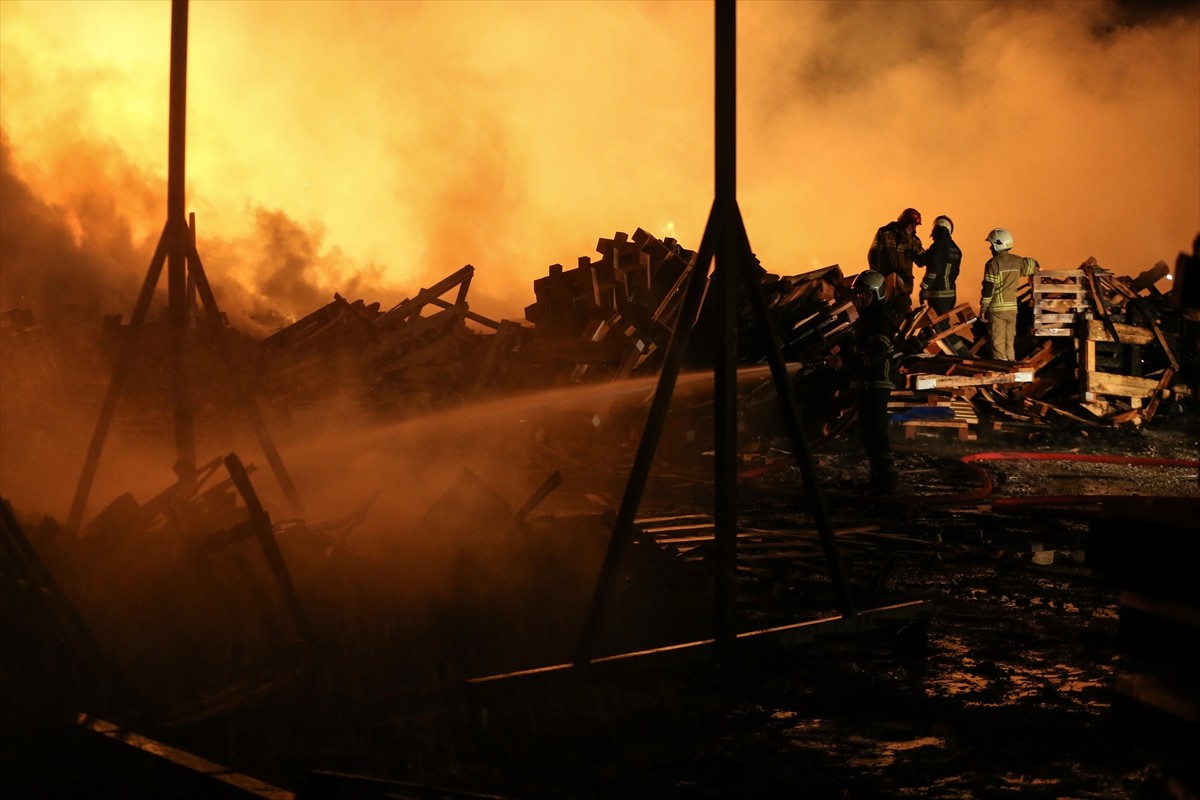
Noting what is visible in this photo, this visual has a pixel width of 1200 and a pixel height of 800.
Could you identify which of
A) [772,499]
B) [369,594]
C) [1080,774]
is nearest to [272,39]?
[772,499]

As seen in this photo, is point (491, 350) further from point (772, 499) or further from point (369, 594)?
point (369, 594)

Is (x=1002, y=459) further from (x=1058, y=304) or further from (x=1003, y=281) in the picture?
(x=1058, y=304)

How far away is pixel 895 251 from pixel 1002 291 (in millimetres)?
1721

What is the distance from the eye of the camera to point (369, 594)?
18.7ft

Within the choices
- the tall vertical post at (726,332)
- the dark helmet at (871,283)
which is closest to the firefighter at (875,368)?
the dark helmet at (871,283)

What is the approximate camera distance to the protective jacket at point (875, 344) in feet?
29.9

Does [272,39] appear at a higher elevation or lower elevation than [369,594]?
higher

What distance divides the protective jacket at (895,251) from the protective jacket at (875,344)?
20.2 ft

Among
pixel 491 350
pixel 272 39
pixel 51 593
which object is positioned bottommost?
pixel 51 593

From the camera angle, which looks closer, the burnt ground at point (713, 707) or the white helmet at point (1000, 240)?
the burnt ground at point (713, 707)

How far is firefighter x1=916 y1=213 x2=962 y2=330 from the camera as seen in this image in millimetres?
15305

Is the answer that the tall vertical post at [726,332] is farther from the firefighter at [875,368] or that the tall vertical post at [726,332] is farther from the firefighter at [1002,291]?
the firefighter at [1002,291]

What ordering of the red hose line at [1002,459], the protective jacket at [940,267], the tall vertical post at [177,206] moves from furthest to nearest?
1. the protective jacket at [940,267]
2. the red hose line at [1002,459]
3. the tall vertical post at [177,206]

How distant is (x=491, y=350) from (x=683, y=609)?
300 inches
